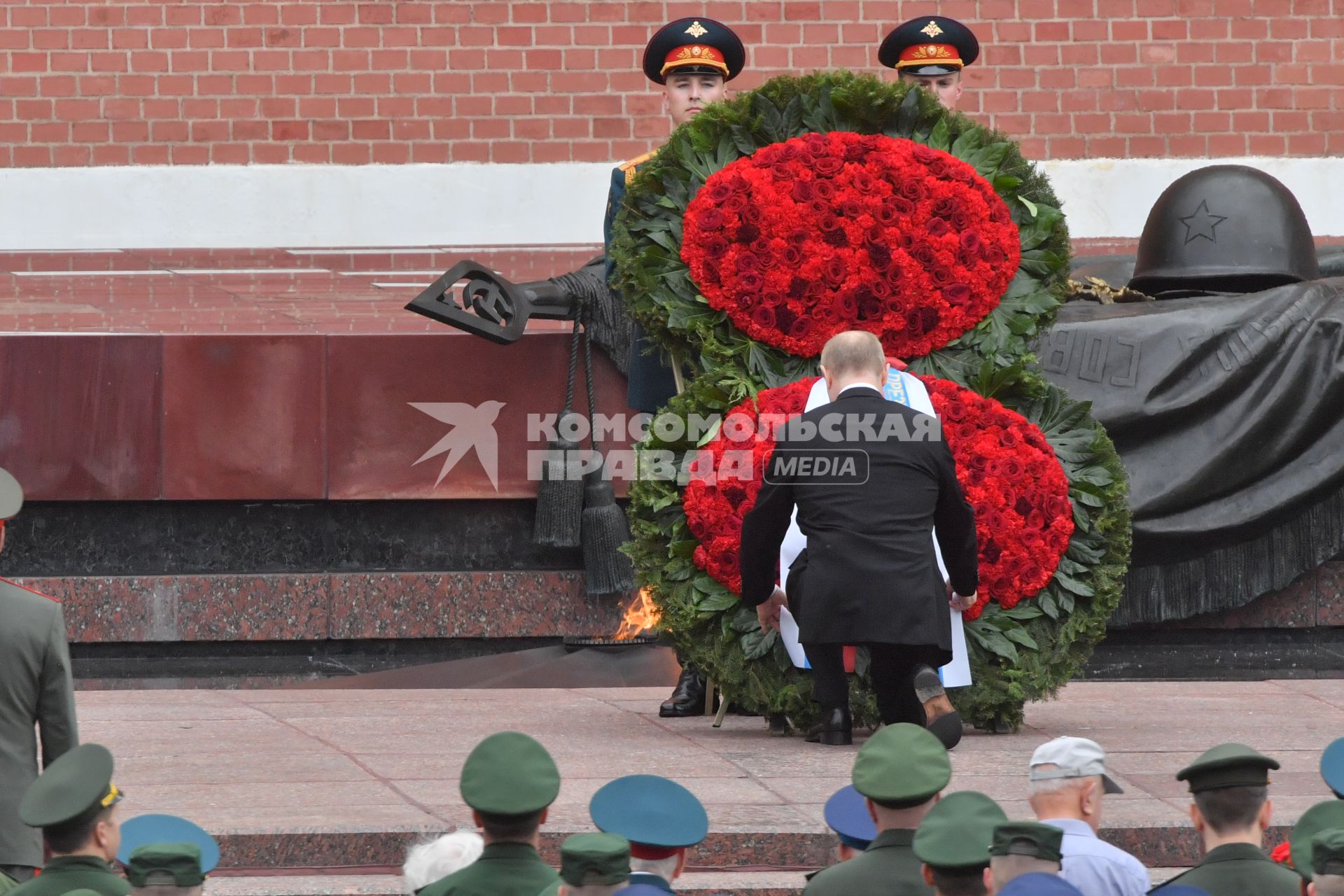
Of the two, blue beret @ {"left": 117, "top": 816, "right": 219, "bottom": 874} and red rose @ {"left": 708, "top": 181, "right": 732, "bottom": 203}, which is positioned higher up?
red rose @ {"left": 708, "top": 181, "right": 732, "bottom": 203}

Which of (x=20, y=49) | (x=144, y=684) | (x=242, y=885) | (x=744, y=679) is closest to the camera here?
(x=242, y=885)

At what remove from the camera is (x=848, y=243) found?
5.66m

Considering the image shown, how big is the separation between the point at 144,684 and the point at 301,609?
2.03ft

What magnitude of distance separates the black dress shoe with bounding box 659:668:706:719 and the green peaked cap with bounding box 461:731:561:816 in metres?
3.30

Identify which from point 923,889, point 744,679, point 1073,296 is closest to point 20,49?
point 1073,296

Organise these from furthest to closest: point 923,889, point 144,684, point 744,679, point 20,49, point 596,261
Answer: point 20,49, point 596,261, point 144,684, point 744,679, point 923,889

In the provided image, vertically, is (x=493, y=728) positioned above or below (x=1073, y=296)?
below

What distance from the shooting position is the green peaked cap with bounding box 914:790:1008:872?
2535 mm

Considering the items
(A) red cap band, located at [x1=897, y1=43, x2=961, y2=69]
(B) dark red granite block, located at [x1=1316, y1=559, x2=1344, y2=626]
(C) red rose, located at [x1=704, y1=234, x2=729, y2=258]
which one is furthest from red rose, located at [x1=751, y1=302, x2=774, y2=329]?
(B) dark red granite block, located at [x1=1316, y1=559, x2=1344, y2=626]

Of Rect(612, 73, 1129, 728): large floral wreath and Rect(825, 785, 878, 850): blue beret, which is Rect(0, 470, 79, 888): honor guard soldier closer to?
Rect(825, 785, 878, 850): blue beret

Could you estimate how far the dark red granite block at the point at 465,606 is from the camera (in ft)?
23.2

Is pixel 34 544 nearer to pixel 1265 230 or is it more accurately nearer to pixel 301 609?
pixel 301 609

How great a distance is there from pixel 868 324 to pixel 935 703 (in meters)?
1.15

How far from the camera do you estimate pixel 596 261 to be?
7.50m
